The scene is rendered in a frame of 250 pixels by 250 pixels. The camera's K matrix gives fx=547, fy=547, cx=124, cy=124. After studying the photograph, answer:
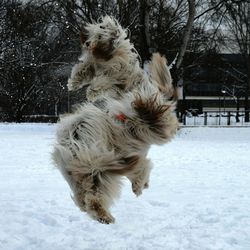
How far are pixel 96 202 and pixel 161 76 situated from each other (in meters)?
1.20

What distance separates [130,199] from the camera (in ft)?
23.9

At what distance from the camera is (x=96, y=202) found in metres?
3.12

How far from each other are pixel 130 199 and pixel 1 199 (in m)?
1.70

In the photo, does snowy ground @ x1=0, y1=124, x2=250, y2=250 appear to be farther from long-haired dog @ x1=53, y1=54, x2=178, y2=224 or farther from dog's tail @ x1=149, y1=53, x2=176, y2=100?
dog's tail @ x1=149, y1=53, x2=176, y2=100

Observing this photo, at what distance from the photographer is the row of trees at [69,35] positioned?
22.2 metres

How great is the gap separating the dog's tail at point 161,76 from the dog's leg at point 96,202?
2.95 feet

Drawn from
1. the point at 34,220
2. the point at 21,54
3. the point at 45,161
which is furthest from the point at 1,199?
the point at 21,54

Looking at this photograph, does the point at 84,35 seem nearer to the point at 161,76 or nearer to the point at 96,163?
the point at 161,76

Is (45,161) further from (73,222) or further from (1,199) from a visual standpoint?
(73,222)

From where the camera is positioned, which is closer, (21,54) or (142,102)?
(142,102)

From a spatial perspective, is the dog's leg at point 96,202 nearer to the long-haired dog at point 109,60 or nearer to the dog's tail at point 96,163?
the dog's tail at point 96,163

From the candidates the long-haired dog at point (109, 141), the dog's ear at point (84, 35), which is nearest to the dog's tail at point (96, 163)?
the long-haired dog at point (109, 141)

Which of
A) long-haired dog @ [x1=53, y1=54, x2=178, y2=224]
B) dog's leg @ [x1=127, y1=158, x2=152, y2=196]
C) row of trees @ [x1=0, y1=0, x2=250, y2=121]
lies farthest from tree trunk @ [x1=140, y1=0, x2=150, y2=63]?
long-haired dog @ [x1=53, y1=54, x2=178, y2=224]

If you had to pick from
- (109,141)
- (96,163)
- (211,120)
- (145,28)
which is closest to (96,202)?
(96,163)
